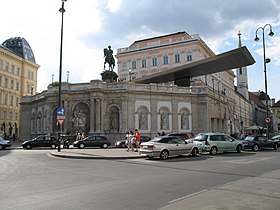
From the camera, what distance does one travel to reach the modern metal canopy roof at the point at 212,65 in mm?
36750

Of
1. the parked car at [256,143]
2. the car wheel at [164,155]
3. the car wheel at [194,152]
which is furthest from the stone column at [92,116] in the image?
the car wheel at [164,155]

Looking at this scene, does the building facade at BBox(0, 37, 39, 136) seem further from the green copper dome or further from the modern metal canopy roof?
the modern metal canopy roof

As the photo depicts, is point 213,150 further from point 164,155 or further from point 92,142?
point 92,142

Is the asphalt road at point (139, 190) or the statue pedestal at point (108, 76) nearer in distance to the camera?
the asphalt road at point (139, 190)

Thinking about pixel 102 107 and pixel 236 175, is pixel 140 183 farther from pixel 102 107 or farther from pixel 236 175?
pixel 102 107

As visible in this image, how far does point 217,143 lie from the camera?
72.4 feet

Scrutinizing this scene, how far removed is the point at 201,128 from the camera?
40.1 metres

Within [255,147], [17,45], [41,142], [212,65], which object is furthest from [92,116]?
[17,45]

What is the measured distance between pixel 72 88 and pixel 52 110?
417cm

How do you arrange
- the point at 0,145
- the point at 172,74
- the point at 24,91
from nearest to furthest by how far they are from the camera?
the point at 0,145 → the point at 172,74 → the point at 24,91

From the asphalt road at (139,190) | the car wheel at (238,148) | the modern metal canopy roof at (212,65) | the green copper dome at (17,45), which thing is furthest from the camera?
the green copper dome at (17,45)

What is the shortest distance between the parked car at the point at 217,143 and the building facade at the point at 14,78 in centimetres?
5999

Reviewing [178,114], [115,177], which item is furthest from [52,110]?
[115,177]

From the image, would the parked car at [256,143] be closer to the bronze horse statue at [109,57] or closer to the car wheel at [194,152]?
the car wheel at [194,152]
